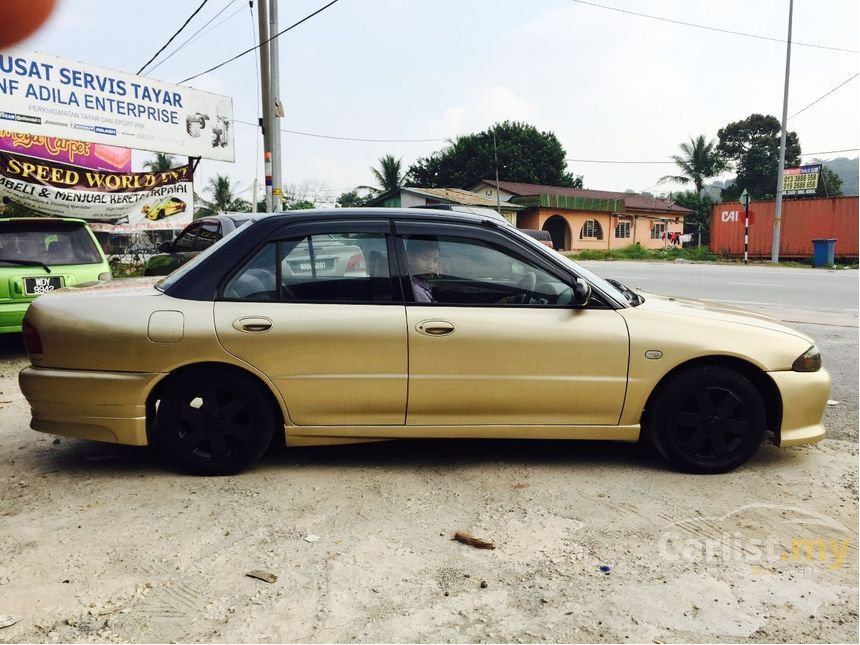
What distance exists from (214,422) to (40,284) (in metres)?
4.28

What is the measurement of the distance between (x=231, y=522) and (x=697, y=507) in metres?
2.23

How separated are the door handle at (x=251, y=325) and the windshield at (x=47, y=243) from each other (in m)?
4.43

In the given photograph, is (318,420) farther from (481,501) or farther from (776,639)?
(776,639)

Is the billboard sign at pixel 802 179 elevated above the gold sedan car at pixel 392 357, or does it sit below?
above

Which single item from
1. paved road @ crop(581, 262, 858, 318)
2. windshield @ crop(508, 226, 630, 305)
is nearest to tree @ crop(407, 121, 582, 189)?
paved road @ crop(581, 262, 858, 318)

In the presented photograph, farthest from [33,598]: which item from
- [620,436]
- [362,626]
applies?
[620,436]

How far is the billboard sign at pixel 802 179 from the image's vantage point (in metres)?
36.7

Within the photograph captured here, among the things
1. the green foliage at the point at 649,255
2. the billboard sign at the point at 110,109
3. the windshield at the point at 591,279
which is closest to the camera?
the windshield at the point at 591,279

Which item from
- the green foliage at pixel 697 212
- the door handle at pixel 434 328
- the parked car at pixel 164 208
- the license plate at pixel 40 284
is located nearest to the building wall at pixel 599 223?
the green foliage at pixel 697 212

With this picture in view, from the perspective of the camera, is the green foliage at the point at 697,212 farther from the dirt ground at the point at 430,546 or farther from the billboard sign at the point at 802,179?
the dirt ground at the point at 430,546

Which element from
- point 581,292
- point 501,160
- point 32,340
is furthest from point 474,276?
point 501,160

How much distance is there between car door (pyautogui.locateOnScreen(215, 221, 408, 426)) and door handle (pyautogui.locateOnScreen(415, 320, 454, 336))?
0.32 ft

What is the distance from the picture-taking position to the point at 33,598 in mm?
2449

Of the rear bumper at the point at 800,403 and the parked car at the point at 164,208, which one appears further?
the parked car at the point at 164,208
